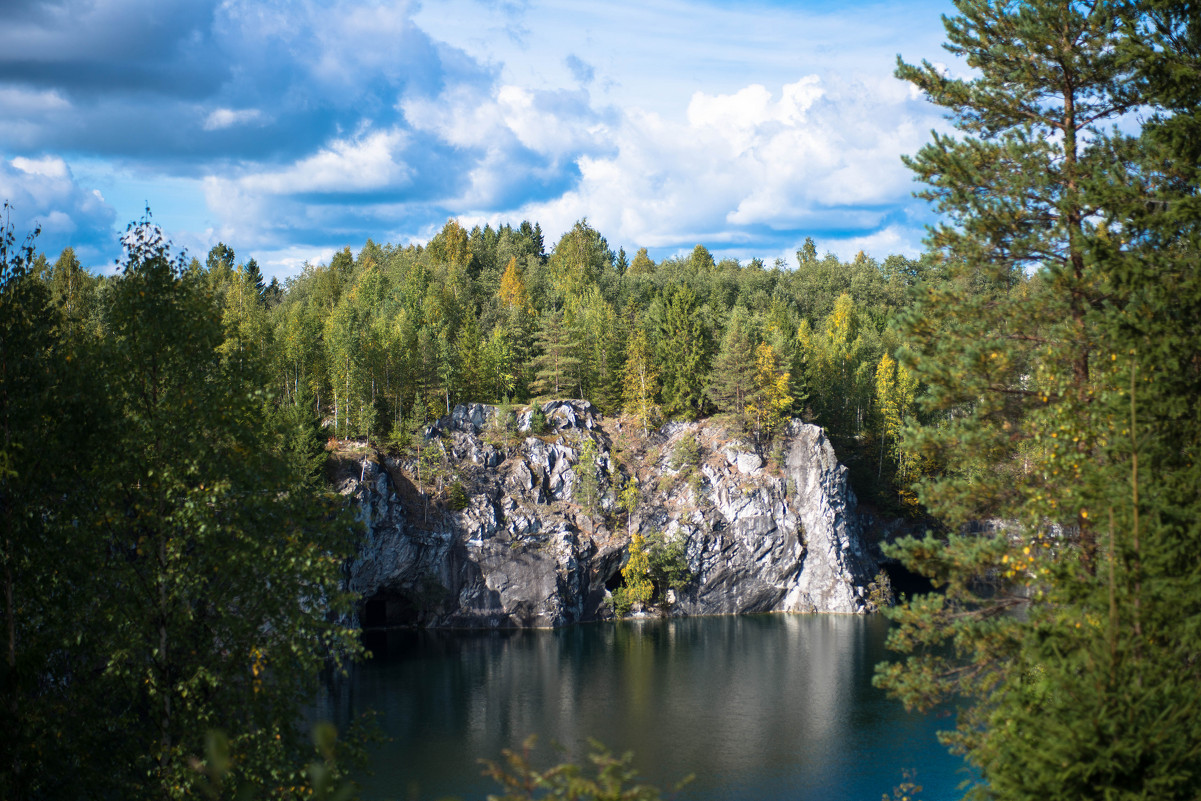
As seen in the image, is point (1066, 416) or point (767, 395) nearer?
point (1066, 416)

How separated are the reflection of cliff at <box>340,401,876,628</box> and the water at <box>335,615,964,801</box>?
3.32 meters

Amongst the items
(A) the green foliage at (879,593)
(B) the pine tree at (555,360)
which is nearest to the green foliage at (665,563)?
(A) the green foliage at (879,593)

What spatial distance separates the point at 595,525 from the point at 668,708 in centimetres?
2465

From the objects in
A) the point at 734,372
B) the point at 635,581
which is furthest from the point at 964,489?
the point at 734,372

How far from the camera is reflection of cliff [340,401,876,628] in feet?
205

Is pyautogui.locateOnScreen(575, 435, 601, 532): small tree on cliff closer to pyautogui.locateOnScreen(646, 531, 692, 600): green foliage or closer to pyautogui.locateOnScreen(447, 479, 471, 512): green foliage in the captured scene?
pyautogui.locateOnScreen(646, 531, 692, 600): green foliage

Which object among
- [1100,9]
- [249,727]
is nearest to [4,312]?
[249,727]

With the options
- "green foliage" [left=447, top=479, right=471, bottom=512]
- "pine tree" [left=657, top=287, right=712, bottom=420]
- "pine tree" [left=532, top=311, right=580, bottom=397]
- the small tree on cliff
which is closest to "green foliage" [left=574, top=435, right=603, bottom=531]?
the small tree on cliff

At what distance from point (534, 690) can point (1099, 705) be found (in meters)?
39.3

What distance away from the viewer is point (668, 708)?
41656 millimetres

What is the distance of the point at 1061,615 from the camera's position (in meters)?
11.1

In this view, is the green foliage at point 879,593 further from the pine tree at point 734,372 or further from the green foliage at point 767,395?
the pine tree at point 734,372

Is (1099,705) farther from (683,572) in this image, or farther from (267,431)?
(683,572)

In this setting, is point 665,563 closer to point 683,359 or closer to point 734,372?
point 734,372
